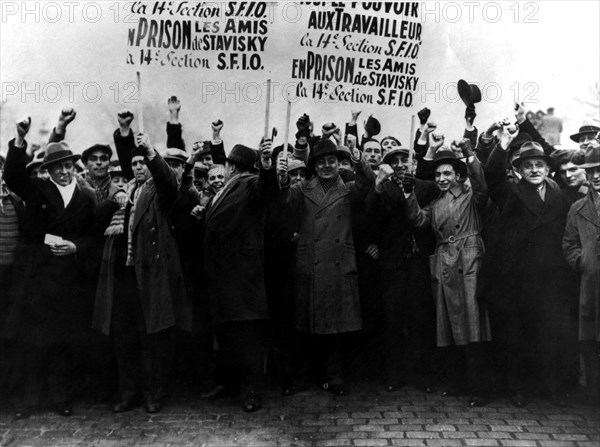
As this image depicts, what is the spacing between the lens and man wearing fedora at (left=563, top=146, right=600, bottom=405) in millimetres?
4875

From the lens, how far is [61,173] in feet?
16.8

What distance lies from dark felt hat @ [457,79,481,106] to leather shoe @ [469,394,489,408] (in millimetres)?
2905

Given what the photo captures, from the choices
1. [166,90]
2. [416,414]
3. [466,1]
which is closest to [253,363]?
[416,414]

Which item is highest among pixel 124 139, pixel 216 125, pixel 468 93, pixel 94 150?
pixel 468 93

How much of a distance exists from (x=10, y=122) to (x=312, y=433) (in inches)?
163

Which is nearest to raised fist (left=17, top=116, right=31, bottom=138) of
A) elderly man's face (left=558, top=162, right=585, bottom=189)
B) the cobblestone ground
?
the cobblestone ground

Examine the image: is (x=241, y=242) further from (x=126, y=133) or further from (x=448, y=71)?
(x=448, y=71)

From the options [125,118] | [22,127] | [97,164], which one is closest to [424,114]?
[125,118]

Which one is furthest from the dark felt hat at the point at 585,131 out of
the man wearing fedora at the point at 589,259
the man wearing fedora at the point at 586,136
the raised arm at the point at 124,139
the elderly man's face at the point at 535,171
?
the raised arm at the point at 124,139

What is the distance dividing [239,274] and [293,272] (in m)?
0.55

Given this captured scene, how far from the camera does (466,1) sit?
6258 millimetres

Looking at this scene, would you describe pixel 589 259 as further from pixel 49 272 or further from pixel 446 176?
pixel 49 272

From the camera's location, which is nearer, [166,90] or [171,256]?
[171,256]

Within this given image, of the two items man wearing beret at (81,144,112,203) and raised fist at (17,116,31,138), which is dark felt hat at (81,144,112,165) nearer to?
man wearing beret at (81,144,112,203)
